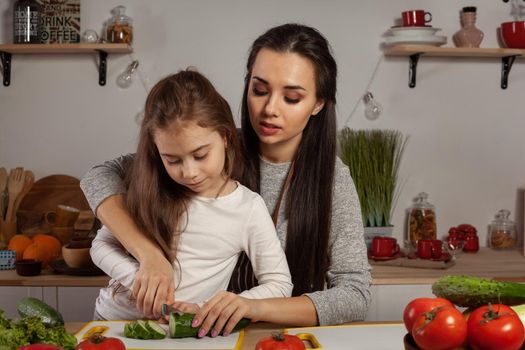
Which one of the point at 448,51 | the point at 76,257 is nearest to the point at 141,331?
the point at 76,257

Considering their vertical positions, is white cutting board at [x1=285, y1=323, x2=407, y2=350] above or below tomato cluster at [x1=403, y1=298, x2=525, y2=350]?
below

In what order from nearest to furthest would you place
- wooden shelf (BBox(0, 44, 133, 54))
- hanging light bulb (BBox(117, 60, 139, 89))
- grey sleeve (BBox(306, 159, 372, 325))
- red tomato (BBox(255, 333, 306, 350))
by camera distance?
red tomato (BBox(255, 333, 306, 350)) → grey sleeve (BBox(306, 159, 372, 325)) → wooden shelf (BBox(0, 44, 133, 54)) → hanging light bulb (BBox(117, 60, 139, 89))

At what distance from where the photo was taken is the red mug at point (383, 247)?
302 centimetres

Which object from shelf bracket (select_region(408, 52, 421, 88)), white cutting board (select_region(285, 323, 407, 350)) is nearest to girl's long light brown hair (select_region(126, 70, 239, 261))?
white cutting board (select_region(285, 323, 407, 350))

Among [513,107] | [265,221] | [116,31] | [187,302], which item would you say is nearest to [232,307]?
[187,302]

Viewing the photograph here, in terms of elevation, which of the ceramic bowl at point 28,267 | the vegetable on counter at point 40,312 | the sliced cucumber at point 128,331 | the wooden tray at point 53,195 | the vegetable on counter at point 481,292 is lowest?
the ceramic bowl at point 28,267

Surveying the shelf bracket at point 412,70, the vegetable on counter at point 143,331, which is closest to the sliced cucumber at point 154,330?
the vegetable on counter at point 143,331

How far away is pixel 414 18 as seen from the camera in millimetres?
3170

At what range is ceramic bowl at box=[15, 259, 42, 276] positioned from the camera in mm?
2740

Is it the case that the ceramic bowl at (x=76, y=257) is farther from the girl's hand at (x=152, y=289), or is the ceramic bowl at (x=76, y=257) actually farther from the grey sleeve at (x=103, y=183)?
the girl's hand at (x=152, y=289)

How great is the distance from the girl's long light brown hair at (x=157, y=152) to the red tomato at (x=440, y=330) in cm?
64

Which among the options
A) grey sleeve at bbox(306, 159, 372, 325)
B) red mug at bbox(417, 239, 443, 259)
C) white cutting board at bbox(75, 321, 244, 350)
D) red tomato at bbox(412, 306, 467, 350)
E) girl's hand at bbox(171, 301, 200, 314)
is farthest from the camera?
red mug at bbox(417, 239, 443, 259)

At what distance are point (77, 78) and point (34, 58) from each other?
20cm

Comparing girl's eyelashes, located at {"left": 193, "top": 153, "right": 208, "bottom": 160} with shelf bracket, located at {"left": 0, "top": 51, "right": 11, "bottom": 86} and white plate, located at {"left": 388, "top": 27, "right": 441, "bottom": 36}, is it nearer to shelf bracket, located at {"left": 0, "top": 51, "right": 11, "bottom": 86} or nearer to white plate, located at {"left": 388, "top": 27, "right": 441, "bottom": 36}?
white plate, located at {"left": 388, "top": 27, "right": 441, "bottom": 36}
